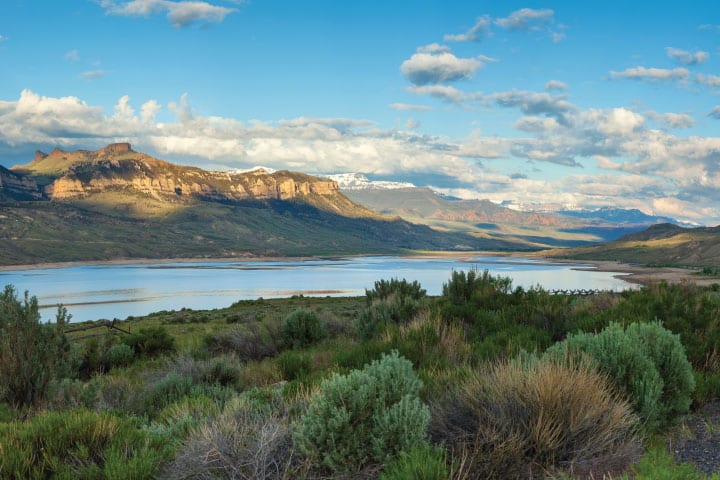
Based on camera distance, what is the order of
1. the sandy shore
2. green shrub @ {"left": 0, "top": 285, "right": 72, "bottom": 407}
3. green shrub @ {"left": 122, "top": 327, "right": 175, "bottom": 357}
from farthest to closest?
the sandy shore
green shrub @ {"left": 122, "top": 327, "right": 175, "bottom": 357}
green shrub @ {"left": 0, "top": 285, "right": 72, "bottom": 407}

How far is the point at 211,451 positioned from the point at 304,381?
3103 mm

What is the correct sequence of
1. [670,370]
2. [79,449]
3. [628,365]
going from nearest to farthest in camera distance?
1. [79,449]
2. [628,365]
3. [670,370]

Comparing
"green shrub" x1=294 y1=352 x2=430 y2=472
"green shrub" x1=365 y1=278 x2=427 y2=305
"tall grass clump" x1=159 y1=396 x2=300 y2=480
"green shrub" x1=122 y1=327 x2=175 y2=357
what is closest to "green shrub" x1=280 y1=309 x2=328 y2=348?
"green shrub" x1=365 y1=278 x2=427 y2=305

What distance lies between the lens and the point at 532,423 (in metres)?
5.17

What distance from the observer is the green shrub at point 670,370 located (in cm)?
679

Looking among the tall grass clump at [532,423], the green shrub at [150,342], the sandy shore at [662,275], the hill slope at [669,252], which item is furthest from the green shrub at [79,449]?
the hill slope at [669,252]

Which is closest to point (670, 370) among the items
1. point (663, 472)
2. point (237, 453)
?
point (663, 472)

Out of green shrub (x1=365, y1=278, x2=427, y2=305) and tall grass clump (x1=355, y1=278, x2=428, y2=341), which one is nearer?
tall grass clump (x1=355, y1=278, x2=428, y2=341)

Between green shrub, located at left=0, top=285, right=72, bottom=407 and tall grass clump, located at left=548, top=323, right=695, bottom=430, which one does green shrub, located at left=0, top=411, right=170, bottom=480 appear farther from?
tall grass clump, located at left=548, top=323, right=695, bottom=430

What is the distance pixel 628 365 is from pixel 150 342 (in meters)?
16.0

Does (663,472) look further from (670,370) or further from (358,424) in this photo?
(670,370)

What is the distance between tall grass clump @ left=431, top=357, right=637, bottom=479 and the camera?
193 inches

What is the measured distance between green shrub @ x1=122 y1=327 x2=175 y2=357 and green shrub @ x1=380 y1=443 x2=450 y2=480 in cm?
1520

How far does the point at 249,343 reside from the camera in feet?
52.7
